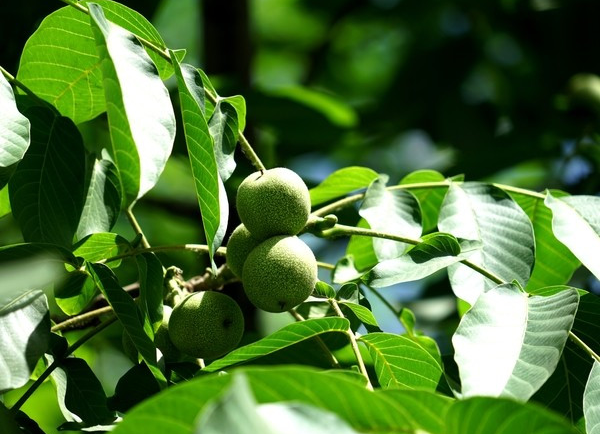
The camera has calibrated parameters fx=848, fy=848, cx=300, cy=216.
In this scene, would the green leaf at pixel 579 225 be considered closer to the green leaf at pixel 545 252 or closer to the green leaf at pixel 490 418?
the green leaf at pixel 545 252

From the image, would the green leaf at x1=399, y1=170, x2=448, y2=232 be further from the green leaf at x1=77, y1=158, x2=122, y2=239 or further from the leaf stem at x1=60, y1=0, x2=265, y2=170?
the green leaf at x1=77, y1=158, x2=122, y2=239

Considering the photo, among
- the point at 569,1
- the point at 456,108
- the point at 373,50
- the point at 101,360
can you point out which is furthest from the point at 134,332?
the point at 373,50

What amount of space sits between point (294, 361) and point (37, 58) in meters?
0.79

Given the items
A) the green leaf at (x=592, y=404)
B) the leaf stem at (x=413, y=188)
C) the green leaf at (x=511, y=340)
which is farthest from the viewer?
the leaf stem at (x=413, y=188)

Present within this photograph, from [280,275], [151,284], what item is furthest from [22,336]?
[280,275]

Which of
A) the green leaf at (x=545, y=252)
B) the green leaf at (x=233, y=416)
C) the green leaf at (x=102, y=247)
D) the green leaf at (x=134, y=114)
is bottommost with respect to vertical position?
the green leaf at (x=545, y=252)

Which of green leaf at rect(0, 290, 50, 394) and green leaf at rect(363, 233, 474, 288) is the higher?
green leaf at rect(363, 233, 474, 288)

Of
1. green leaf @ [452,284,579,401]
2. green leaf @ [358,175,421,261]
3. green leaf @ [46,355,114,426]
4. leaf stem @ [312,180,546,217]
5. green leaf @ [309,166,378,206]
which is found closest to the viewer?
green leaf @ [452,284,579,401]

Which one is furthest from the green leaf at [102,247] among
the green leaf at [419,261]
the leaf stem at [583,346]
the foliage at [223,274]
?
the leaf stem at [583,346]

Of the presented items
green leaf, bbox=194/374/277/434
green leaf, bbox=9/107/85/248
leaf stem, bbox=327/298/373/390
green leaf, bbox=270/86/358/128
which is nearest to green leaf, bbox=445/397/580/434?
green leaf, bbox=194/374/277/434

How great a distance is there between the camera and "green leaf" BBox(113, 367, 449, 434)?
2.52 ft

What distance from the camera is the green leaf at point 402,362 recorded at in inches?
51.3

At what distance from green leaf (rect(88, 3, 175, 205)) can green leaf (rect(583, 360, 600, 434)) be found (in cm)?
66

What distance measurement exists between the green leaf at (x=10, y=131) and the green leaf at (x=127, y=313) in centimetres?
20
